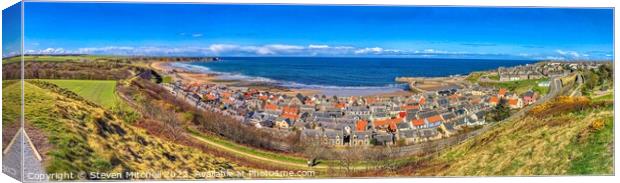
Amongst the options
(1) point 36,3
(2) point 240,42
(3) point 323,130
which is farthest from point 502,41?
(1) point 36,3

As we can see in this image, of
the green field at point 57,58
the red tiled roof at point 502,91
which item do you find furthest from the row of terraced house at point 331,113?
the green field at point 57,58

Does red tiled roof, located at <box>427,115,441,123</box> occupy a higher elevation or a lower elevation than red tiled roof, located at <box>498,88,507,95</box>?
lower

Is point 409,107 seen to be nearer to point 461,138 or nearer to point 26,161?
point 461,138

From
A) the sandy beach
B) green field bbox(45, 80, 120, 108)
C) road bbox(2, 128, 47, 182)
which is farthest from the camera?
the sandy beach

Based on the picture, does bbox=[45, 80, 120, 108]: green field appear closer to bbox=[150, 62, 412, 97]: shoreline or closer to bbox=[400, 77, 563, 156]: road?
bbox=[150, 62, 412, 97]: shoreline

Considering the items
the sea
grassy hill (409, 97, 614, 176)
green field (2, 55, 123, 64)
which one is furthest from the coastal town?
green field (2, 55, 123, 64)

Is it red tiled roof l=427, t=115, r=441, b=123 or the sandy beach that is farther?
red tiled roof l=427, t=115, r=441, b=123
